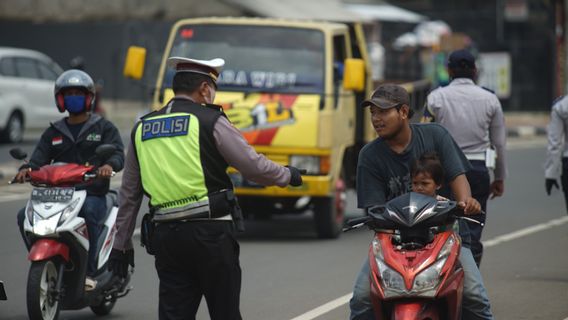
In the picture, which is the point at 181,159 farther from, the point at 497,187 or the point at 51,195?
the point at 497,187

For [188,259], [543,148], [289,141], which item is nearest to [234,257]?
[188,259]

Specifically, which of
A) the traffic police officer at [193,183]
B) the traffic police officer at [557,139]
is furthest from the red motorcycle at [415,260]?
the traffic police officer at [557,139]

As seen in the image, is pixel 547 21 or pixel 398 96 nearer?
pixel 398 96

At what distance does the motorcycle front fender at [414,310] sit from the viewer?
6359mm

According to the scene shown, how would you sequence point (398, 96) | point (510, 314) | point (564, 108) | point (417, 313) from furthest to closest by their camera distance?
point (564, 108) → point (510, 314) → point (398, 96) → point (417, 313)

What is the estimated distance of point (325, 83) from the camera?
1453cm

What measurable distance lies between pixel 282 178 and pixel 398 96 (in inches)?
29.1

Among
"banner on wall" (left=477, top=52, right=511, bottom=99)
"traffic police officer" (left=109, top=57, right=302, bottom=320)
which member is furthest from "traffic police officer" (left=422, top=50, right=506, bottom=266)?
"banner on wall" (left=477, top=52, right=511, bottom=99)

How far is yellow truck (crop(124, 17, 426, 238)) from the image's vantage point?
45.9 ft

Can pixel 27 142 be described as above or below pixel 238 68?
Result: below

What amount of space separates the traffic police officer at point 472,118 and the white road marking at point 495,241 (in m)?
1.11

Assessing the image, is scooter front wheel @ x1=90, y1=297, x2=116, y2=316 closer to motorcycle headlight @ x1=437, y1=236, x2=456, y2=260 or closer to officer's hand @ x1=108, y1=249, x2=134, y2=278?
officer's hand @ x1=108, y1=249, x2=134, y2=278

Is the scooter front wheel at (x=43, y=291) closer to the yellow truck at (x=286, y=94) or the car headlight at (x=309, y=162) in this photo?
the yellow truck at (x=286, y=94)

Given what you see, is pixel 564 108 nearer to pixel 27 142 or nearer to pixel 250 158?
pixel 250 158
